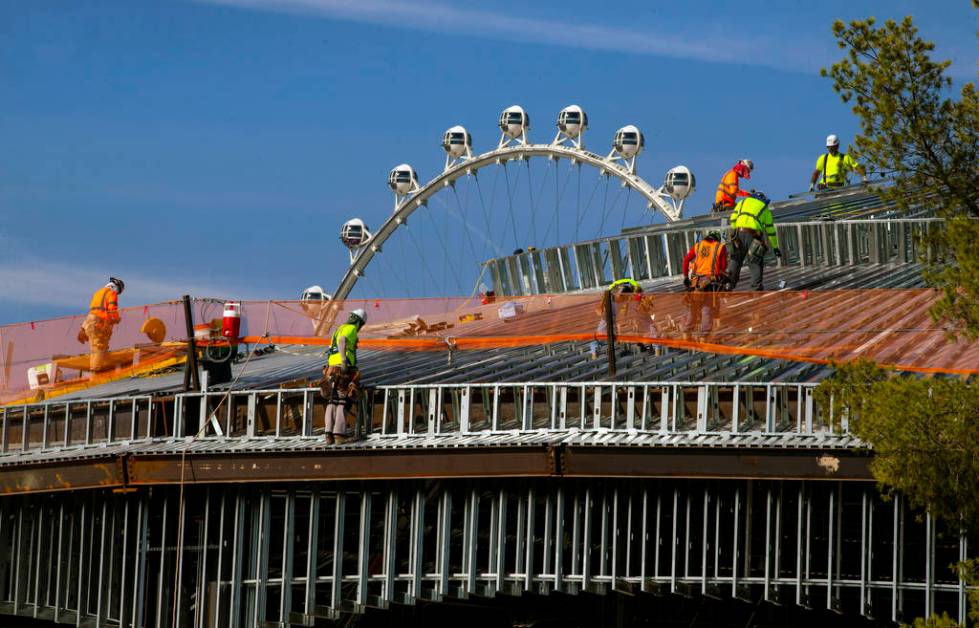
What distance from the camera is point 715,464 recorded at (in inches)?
965

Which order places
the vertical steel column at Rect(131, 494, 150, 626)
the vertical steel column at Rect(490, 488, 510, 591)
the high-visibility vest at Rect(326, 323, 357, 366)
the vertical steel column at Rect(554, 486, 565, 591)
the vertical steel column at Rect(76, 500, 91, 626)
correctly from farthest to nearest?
the vertical steel column at Rect(76, 500, 91, 626) < the vertical steel column at Rect(131, 494, 150, 626) < the high-visibility vest at Rect(326, 323, 357, 366) < the vertical steel column at Rect(490, 488, 510, 591) < the vertical steel column at Rect(554, 486, 565, 591)

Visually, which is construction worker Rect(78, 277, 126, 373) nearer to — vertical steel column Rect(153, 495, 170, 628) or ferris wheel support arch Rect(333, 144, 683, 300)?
vertical steel column Rect(153, 495, 170, 628)

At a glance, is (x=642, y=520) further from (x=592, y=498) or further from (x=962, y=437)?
(x=962, y=437)

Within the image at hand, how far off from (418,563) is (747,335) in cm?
638

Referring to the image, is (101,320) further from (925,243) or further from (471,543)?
(925,243)

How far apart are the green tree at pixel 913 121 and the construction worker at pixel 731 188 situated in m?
28.1

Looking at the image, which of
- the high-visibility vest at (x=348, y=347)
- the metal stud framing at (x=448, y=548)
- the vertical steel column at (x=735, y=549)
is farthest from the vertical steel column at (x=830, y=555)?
the high-visibility vest at (x=348, y=347)

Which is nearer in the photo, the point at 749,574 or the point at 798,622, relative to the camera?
the point at 749,574

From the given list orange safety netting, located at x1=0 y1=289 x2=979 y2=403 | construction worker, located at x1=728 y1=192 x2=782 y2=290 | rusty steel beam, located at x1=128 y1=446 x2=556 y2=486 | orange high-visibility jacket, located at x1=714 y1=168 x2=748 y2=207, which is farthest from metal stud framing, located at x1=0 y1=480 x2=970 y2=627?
orange high-visibility jacket, located at x1=714 y1=168 x2=748 y2=207

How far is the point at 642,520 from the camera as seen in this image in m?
25.6

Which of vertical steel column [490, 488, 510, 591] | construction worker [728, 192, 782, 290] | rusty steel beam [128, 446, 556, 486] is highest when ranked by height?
construction worker [728, 192, 782, 290]

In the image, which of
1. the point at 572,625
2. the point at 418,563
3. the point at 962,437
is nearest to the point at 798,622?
the point at 572,625

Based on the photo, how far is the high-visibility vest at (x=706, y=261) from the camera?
33438mm

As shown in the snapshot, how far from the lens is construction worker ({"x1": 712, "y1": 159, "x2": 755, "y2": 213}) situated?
50719 mm
